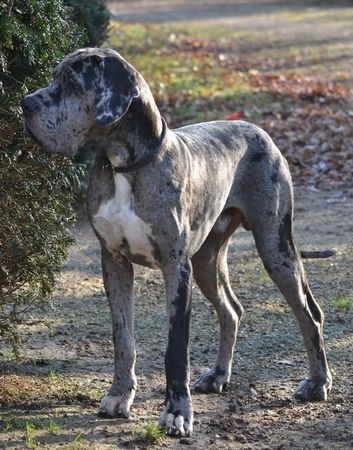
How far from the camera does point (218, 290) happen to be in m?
7.09

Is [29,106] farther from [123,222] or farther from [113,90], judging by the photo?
[123,222]

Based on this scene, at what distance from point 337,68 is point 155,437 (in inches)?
694

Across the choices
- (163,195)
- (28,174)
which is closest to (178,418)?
(163,195)

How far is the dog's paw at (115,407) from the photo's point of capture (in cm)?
631

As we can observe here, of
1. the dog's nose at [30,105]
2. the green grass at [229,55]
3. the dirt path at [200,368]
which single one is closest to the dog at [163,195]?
the dog's nose at [30,105]

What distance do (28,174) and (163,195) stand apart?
0.99 metres

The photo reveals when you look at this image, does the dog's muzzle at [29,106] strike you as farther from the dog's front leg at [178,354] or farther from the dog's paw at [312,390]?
the dog's paw at [312,390]

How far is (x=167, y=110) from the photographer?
56.0ft

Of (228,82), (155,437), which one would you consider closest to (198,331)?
(155,437)

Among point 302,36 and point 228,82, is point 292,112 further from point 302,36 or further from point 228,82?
point 302,36

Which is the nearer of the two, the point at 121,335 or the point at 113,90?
the point at 113,90

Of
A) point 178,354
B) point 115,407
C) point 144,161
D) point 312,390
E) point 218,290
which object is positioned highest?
point 144,161

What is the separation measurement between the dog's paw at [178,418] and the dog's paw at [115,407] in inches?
12.8

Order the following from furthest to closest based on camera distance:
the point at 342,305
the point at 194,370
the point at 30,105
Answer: the point at 342,305
the point at 194,370
the point at 30,105
